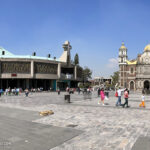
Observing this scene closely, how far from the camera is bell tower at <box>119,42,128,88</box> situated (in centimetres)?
8100

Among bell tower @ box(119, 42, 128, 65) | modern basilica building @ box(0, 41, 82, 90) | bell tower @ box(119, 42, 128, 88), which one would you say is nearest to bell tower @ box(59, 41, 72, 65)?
modern basilica building @ box(0, 41, 82, 90)

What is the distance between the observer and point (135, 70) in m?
80.5

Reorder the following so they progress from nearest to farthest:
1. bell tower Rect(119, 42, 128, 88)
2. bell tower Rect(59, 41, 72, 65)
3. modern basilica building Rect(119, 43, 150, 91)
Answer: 1. bell tower Rect(59, 41, 72, 65)
2. modern basilica building Rect(119, 43, 150, 91)
3. bell tower Rect(119, 42, 128, 88)

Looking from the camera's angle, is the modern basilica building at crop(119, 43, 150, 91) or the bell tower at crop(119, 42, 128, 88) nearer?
the modern basilica building at crop(119, 43, 150, 91)

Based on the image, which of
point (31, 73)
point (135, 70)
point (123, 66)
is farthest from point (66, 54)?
point (135, 70)

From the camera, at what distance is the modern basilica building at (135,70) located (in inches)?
3081

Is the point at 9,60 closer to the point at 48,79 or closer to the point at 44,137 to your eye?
the point at 48,79

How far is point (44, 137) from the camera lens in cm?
729

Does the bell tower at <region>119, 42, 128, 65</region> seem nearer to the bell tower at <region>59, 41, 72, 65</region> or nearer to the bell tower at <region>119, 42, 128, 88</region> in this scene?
the bell tower at <region>119, 42, 128, 88</region>

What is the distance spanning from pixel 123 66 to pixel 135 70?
5.53m

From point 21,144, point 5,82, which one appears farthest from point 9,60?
point 21,144

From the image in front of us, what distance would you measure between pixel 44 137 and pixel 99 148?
7.94ft

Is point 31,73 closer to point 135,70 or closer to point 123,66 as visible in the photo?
point 123,66

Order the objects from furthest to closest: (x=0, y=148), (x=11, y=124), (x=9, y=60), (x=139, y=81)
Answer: (x=139, y=81) < (x=9, y=60) < (x=11, y=124) < (x=0, y=148)
